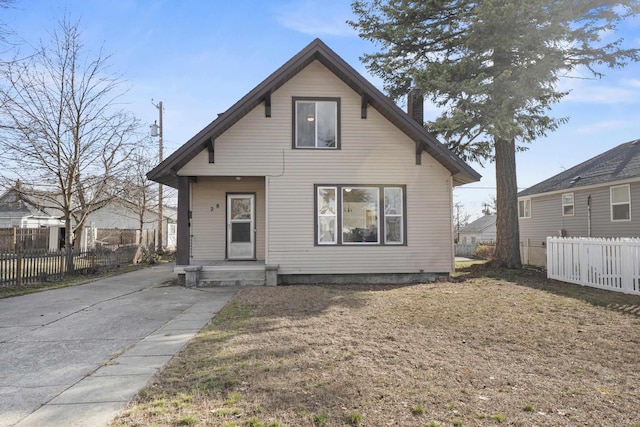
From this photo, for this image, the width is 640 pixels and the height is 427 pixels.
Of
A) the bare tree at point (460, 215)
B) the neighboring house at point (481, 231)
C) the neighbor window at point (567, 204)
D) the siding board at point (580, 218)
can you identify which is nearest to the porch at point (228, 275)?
the siding board at point (580, 218)

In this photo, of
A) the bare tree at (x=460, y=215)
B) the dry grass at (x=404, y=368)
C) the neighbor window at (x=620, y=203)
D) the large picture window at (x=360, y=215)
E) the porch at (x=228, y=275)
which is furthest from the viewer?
the bare tree at (x=460, y=215)

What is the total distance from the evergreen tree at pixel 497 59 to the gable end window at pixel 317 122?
3.34m

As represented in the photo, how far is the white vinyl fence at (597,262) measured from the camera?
9.38m

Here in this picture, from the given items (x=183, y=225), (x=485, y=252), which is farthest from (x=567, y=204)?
(x=183, y=225)

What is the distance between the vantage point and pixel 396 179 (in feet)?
37.1

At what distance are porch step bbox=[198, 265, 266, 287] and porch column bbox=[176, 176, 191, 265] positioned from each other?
2.44 feet

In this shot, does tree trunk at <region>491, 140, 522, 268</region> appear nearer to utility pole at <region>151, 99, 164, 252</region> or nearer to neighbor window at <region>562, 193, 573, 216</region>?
neighbor window at <region>562, 193, 573, 216</region>

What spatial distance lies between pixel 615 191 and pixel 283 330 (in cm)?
1591

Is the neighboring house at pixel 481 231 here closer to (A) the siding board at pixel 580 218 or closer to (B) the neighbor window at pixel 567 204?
(A) the siding board at pixel 580 218

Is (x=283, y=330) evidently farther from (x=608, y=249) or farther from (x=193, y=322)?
(x=608, y=249)

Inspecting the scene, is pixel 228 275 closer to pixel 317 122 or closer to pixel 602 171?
pixel 317 122

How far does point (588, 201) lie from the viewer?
17.0 meters

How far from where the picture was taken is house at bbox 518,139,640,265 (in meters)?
15.1

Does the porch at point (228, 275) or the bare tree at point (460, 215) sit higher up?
the bare tree at point (460, 215)
